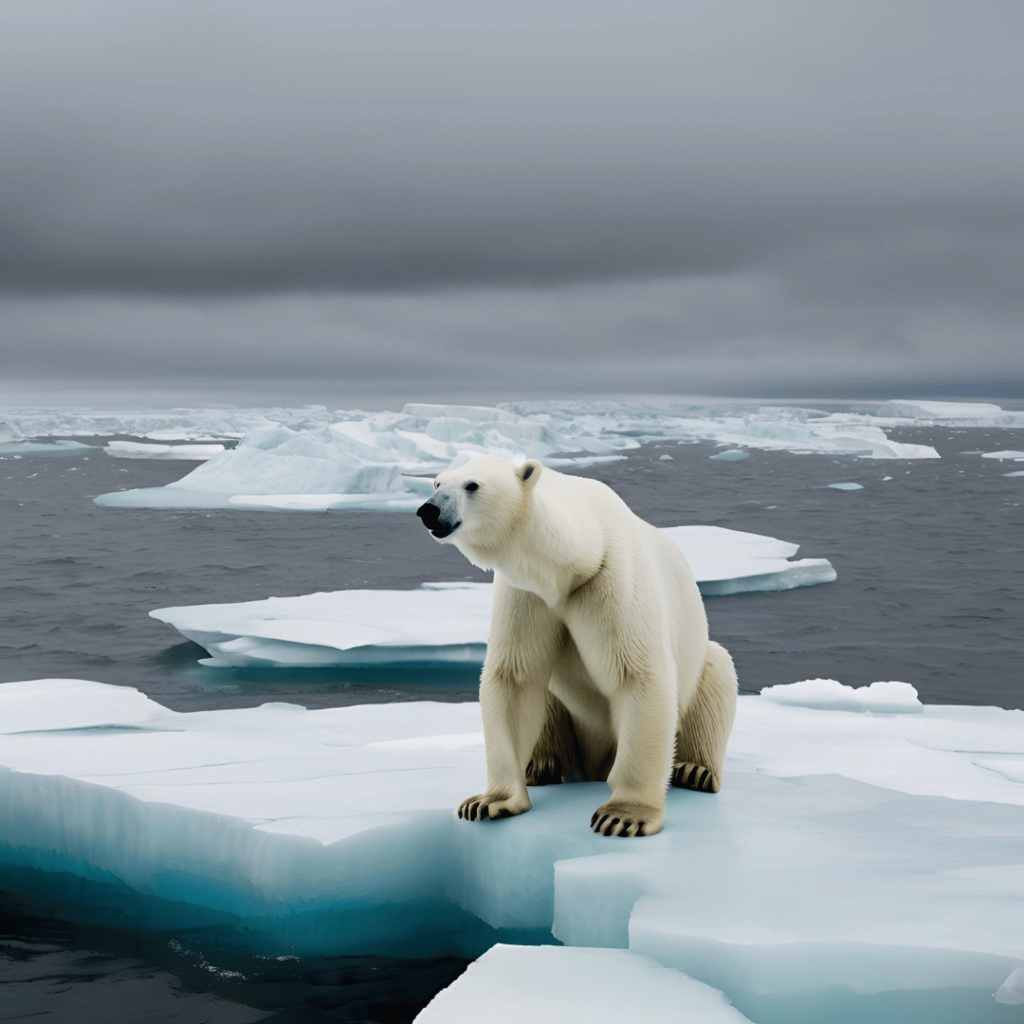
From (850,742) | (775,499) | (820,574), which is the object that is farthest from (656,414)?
(850,742)

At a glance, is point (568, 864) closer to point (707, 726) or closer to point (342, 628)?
point (707, 726)

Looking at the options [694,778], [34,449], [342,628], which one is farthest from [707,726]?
[34,449]

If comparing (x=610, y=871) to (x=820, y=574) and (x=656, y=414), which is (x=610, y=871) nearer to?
(x=820, y=574)

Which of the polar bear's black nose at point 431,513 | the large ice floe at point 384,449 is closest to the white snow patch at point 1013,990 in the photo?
the polar bear's black nose at point 431,513

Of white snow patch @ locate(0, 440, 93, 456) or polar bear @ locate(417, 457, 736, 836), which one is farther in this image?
white snow patch @ locate(0, 440, 93, 456)

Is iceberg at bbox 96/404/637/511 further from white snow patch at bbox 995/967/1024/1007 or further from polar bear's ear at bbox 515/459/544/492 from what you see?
white snow patch at bbox 995/967/1024/1007

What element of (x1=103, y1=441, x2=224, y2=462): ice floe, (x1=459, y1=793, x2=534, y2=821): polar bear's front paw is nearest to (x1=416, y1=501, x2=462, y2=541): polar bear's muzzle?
(x1=459, y1=793, x2=534, y2=821): polar bear's front paw

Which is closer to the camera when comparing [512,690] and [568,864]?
[568,864]

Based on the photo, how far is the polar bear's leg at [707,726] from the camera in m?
3.35

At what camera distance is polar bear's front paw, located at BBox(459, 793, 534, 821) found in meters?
3.01

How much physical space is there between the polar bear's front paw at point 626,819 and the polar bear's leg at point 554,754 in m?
0.43

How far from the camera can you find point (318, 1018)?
9.32 feet

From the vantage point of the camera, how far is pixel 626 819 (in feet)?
9.50

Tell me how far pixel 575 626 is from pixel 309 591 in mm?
9953
